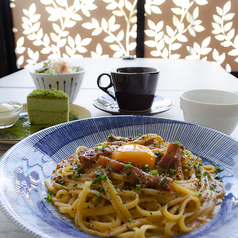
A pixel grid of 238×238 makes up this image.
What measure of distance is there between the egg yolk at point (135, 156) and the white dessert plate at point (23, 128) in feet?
2.93

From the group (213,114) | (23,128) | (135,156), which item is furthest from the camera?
(23,128)

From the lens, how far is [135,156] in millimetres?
1666

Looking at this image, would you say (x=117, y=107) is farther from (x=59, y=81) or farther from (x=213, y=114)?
(x=213, y=114)

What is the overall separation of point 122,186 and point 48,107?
4.45ft

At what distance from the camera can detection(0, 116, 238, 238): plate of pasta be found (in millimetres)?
1289

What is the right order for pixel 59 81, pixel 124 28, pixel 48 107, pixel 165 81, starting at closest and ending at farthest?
pixel 48 107 → pixel 59 81 → pixel 165 81 → pixel 124 28

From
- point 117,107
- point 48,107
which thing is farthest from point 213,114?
point 48,107

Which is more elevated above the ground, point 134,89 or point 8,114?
point 134,89

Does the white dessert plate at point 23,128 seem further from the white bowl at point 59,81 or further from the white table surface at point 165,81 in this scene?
the white bowl at point 59,81

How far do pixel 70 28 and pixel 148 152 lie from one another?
27.2ft

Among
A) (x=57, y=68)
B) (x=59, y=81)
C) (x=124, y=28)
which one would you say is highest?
(x=124, y=28)

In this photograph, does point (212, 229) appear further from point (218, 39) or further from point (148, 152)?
point (218, 39)

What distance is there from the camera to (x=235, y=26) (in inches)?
349

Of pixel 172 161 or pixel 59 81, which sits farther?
pixel 59 81
